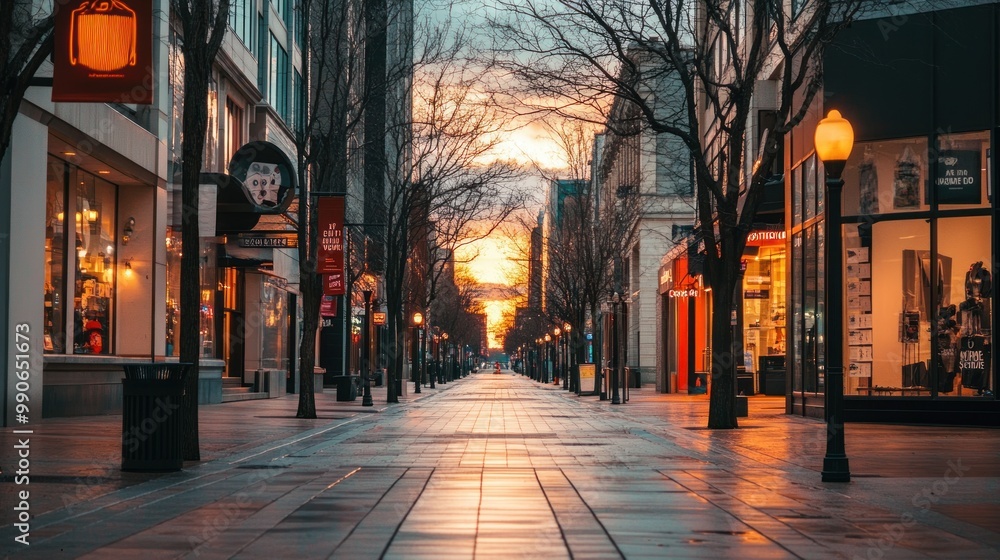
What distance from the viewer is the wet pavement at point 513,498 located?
917 cm

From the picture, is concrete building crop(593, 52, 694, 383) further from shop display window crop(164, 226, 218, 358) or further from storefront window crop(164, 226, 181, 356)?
storefront window crop(164, 226, 181, 356)

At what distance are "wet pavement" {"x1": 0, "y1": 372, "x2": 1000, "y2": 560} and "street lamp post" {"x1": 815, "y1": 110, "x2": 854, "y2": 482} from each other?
0.44 m

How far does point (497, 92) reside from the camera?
25906mm

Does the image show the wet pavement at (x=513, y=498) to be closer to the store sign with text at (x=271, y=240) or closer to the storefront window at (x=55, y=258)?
the storefront window at (x=55, y=258)

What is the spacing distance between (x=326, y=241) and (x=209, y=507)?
2221cm

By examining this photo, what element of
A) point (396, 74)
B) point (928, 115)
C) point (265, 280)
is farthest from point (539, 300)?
point (928, 115)

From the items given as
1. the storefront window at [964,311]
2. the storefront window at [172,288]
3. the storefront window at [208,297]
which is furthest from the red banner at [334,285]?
the storefront window at [964,311]

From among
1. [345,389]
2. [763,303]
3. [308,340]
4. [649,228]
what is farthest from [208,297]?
[649,228]

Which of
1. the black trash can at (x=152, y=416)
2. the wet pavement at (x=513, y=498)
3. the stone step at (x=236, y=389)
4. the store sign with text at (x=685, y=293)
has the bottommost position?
the stone step at (x=236, y=389)

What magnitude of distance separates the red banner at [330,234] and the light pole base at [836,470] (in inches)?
790

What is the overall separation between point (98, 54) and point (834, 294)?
902 centimetres

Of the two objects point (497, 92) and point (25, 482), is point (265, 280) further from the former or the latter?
point (25, 482)

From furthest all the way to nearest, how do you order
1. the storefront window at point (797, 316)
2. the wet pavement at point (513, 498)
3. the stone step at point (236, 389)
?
the stone step at point (236, 389) → the storefront window at point (797, 316) → the wet pavement at point (513, 498)

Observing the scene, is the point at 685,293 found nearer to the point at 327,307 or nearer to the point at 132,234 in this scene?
the point at 327,307
